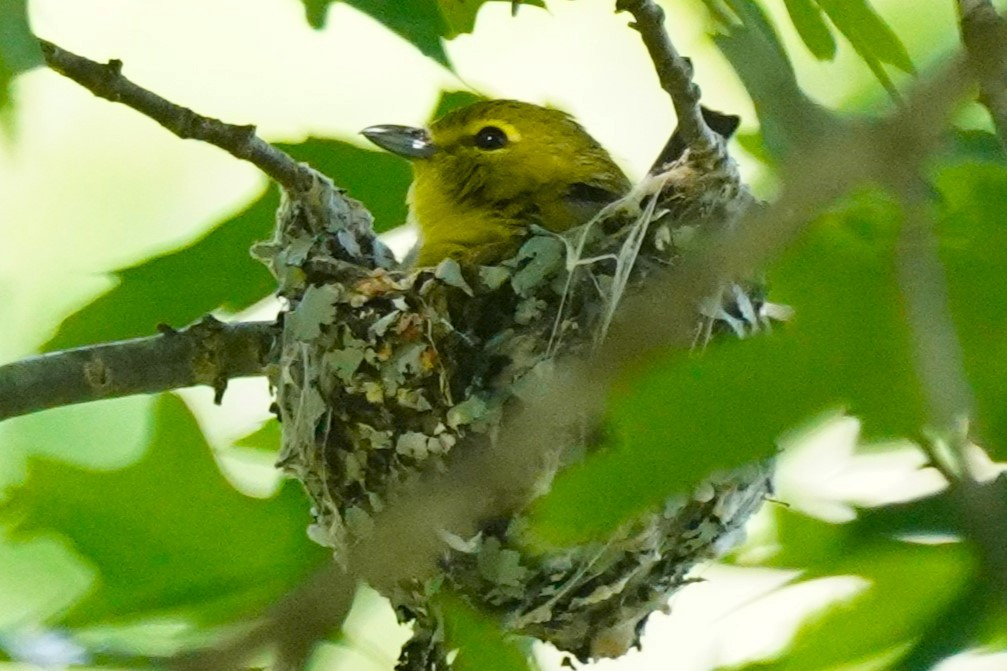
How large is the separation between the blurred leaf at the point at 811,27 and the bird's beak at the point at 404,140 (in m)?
1.40

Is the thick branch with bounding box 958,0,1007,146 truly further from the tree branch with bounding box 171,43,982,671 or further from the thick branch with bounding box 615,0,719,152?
the thick branch with bounding box 615,0,719,152

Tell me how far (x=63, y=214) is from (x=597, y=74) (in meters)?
1.98

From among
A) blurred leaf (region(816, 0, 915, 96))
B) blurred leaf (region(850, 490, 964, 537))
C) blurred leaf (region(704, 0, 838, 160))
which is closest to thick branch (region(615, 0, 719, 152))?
blurred leaf (region(816, 0, 915, 96))

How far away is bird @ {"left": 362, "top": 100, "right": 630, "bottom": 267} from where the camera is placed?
3025mm

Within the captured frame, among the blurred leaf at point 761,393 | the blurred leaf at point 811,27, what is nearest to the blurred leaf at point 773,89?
the blurred leaf at point 761,393

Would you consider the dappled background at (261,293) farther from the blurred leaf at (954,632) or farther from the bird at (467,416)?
the bird at (467,416)

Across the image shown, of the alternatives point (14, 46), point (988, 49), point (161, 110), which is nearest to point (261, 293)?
point (161, 110)

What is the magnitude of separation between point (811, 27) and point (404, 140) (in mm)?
1472

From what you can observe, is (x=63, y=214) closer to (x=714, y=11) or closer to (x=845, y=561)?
(x=845, y=561)

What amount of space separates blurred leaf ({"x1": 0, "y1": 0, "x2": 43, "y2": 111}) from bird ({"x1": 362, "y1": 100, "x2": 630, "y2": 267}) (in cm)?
176

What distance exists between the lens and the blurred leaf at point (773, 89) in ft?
3.30

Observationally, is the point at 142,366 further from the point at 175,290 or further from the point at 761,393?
the point at 761,393

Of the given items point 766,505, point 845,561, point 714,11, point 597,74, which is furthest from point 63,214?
point 714,11

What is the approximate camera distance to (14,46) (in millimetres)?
1155
